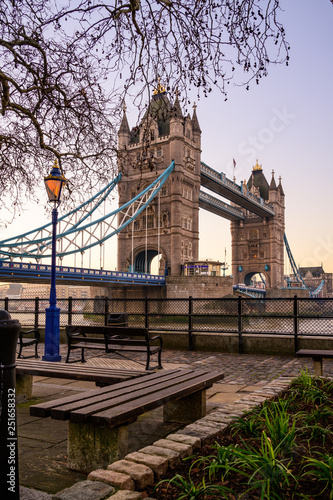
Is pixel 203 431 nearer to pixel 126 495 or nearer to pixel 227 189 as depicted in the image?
pixel 126 495

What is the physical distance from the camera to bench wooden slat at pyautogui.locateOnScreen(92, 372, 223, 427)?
2574 mm

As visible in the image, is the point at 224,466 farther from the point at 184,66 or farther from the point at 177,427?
the point at 184,66

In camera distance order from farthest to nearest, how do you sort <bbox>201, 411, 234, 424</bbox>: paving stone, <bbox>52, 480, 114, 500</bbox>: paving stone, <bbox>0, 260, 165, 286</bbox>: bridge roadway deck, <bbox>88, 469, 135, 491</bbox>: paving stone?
<bbox>0, 260, 165, 286</bbox>: bridge roadway deck → <bbox>201, 411, 234, 424</bbox>: paving stone → <bbox>88, 469, 135, 491</bbox>: paving stone → <bbox>52, 480, 114, 500</bbox>: paving stone

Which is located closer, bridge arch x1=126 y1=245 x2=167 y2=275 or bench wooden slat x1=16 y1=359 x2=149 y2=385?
bench wooden slat x1=16 y1=359 x2=149 y2=385

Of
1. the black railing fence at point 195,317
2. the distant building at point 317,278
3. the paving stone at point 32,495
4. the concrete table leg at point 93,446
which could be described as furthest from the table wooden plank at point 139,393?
the distant building at point 317,278

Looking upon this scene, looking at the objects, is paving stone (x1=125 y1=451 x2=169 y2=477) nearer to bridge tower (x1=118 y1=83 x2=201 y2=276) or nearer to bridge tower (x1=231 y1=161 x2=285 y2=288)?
bridge tower (x1=118 y1=83 x2=201 y2=276)

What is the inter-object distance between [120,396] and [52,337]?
516 cm

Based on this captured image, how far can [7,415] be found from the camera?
1.69m

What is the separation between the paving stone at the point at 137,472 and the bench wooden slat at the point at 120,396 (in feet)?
1.43

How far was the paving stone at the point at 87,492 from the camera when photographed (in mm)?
1906

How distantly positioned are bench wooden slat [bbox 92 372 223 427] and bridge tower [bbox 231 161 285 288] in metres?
73.5

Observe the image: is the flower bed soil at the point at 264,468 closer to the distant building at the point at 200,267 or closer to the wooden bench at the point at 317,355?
the wooden bench at the point at 317,355

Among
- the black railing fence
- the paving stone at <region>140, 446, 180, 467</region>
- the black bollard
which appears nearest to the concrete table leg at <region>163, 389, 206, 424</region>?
the paving stone at <region>140, 446, 180, 467</region>

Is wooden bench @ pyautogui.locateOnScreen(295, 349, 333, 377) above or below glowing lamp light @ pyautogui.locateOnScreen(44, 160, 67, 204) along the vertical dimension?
below
